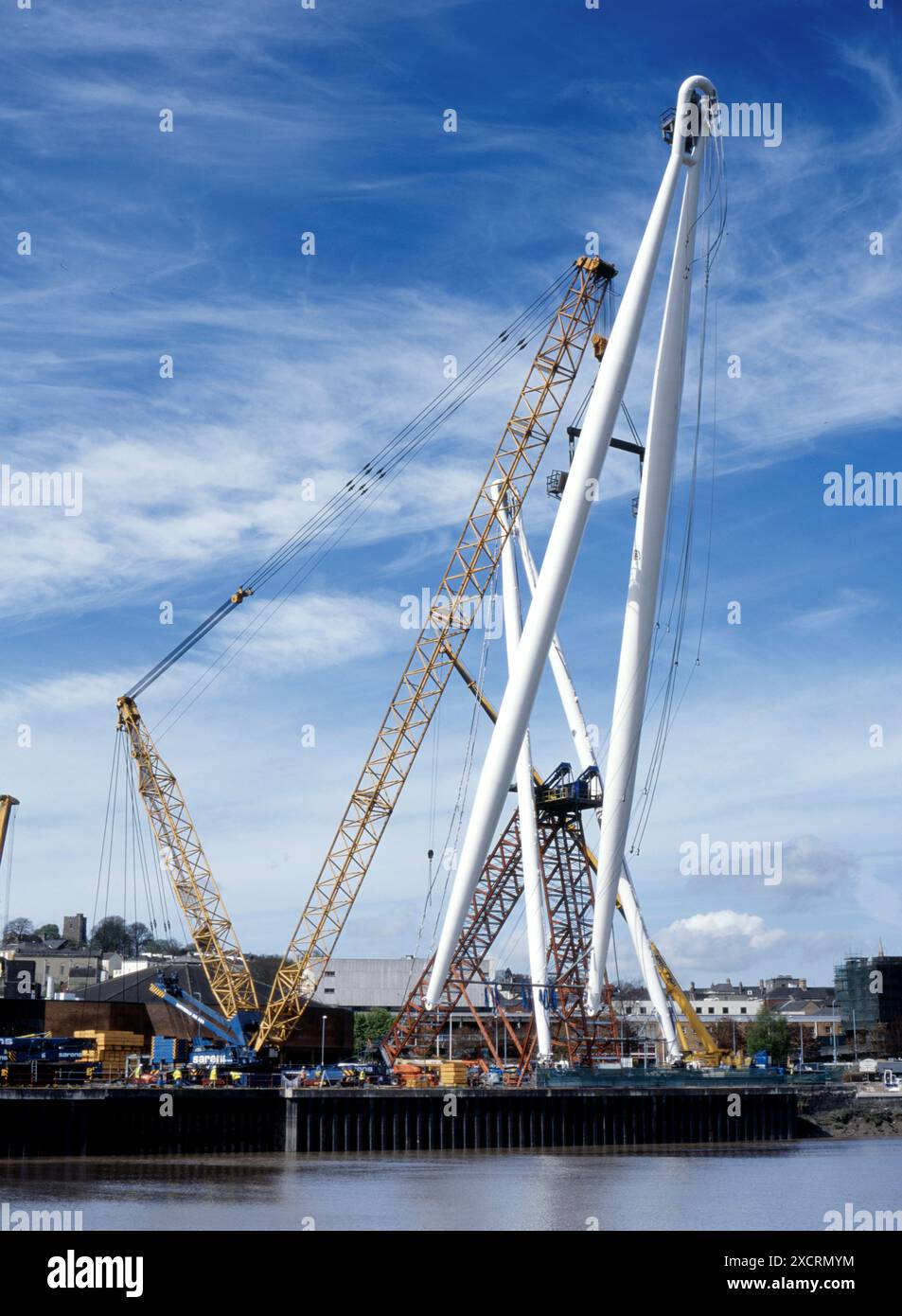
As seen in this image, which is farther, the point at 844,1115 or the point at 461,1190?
the point at 844,1115

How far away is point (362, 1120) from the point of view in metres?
63.3

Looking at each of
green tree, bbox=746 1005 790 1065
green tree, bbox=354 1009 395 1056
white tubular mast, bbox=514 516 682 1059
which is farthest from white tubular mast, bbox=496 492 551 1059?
green tree, bbox=746 1005 790 1065

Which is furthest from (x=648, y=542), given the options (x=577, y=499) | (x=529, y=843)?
(x=529, y=843)

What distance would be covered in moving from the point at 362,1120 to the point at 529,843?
66.3 feet

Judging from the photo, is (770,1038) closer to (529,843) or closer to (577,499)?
(529,843)

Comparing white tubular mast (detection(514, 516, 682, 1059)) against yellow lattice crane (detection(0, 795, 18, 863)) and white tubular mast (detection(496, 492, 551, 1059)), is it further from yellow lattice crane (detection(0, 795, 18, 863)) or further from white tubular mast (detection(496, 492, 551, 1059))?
yellow lattice crane (detection(0, 795, 18, 863))

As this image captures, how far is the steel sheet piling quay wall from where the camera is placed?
57406 mm

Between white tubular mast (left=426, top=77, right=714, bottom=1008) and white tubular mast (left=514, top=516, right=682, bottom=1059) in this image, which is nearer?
white tubular mast (left=426, top=77, right=714, bottom=1008)

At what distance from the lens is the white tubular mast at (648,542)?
6131 centimetres

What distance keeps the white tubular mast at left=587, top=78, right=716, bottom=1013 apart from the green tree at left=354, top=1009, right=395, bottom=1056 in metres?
67.2

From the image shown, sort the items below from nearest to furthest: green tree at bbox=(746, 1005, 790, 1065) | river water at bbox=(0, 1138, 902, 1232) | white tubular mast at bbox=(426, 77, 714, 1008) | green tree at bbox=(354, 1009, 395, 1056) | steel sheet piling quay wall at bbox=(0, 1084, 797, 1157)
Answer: river water at bbox=(0, 1138, 902, 1232)
steel sheet piling quay wall at bbox=(0, 1084, 797, 1157)
white tubular mast at bbox=(426, 77, 714, 1008)
green tree at bbox=(354, 1009, 395, 1056)
green tree at bbox=(746, 1005, 790, 1065)
